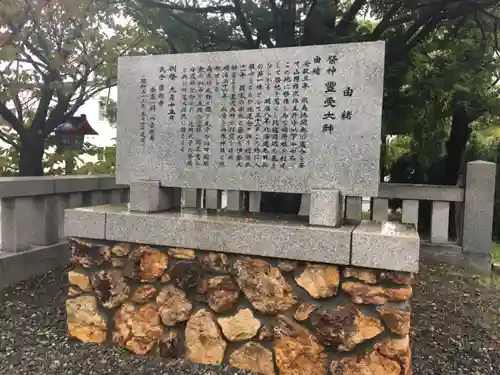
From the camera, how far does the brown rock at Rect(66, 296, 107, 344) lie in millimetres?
3539

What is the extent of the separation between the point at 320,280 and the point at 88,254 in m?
1.84

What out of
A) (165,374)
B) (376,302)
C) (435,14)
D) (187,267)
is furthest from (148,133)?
(435,14)

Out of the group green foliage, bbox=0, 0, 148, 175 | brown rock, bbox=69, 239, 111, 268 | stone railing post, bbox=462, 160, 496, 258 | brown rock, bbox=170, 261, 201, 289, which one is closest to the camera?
brown rock, bbox=170, 261, 201, 289

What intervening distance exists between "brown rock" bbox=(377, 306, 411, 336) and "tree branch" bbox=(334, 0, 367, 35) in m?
3.60

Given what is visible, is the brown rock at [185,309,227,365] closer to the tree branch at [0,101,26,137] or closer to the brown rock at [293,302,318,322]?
the brown rock at [293,302,318,322]

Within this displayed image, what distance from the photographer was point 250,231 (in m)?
3.08

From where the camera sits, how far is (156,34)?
586 centimetres

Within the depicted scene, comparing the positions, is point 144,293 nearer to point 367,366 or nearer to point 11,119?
point 367,366

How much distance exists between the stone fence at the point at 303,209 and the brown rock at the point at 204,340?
2282 millimetres

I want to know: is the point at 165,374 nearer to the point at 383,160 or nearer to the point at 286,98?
the point at 286,98

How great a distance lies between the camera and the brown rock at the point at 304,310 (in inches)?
118

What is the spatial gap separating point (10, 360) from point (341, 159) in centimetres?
278

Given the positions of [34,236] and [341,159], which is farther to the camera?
[34,236]

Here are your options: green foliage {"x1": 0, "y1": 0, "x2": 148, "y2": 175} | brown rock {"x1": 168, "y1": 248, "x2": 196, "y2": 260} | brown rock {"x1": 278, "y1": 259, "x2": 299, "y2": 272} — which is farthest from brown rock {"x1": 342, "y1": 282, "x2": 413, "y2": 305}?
green foliage {"x1": 0, "y1": 0, "x2": 148, "y2": 175}
